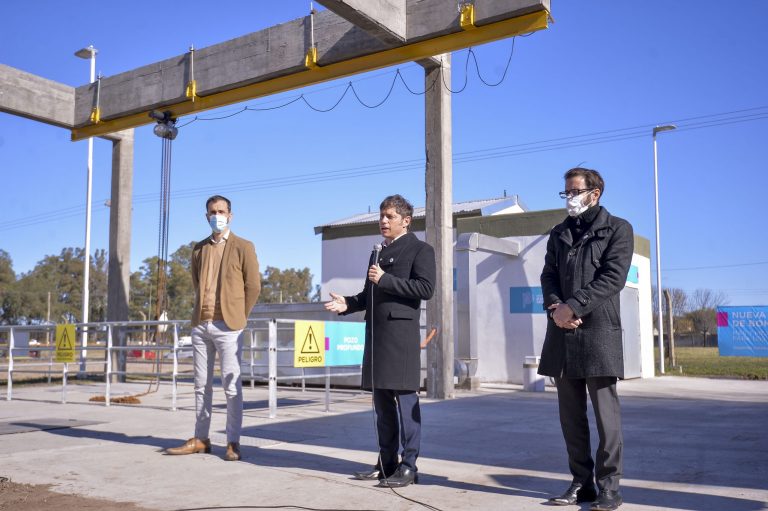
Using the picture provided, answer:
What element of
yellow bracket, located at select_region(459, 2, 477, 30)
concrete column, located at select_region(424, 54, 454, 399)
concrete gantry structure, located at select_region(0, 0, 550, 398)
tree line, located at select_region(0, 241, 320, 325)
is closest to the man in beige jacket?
concrete gantry structure, located at select_region(0, 0, 550, 398)

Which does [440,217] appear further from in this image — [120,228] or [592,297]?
[592,297]

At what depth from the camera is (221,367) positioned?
551 cm

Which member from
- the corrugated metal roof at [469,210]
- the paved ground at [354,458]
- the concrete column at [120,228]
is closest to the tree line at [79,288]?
the corrugated metal roof at [469,210]

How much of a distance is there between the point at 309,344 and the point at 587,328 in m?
5.46

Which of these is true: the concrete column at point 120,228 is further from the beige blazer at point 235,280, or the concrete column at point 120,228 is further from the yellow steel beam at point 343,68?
the beige blazer at point 235,280

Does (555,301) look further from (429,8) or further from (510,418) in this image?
(429,8)

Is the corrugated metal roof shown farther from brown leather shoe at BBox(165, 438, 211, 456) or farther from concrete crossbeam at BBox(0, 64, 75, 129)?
brown leather shoe at BBox(165, 438, 211, 456)

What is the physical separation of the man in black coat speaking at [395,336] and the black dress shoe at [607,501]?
114cm

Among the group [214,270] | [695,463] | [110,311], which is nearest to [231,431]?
[214,270]

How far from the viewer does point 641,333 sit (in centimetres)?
2023

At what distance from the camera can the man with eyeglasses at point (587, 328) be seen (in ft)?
12.3

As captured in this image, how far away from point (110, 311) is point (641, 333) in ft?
45.4

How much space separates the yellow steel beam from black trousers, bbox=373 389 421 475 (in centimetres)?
513

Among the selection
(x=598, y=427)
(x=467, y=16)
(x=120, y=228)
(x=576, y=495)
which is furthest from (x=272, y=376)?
(x=120, y=228)
